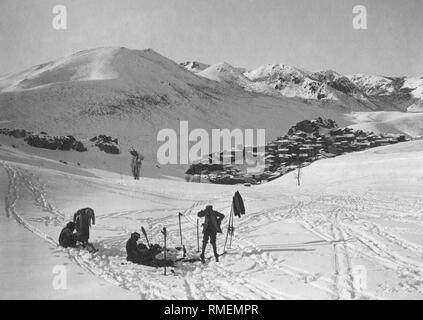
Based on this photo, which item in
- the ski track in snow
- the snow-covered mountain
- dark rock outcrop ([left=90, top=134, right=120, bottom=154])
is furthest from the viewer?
the snow-covered mountain

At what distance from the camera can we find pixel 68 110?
401 feet

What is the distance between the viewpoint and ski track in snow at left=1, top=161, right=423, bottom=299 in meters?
8.73

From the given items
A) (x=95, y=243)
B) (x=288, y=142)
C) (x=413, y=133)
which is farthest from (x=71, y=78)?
(x=95, y=243)

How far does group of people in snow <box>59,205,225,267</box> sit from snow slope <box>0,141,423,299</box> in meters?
0.36

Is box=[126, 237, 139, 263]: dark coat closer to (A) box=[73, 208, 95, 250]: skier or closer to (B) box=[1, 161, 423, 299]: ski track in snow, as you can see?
(B) box=[1, 161, 423, 299]: ski track in snow

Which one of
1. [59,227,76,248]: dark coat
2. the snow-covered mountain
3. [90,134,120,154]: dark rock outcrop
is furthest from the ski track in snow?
[90,134,120,154]: dark rock outcrop

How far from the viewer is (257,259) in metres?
11.4

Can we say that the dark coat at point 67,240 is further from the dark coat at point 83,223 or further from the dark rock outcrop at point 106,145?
the dark rock outcrop at point 106,145

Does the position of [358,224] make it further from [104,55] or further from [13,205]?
[104,55]

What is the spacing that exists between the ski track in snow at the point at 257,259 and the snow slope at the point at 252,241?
0.03m

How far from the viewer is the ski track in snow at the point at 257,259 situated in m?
8.73

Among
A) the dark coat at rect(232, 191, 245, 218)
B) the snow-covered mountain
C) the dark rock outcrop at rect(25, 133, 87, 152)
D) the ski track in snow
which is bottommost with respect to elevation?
the ski track in snow

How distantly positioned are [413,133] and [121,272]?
201555 millimetres

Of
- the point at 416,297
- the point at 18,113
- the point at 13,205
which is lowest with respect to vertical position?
the point at 416,297
